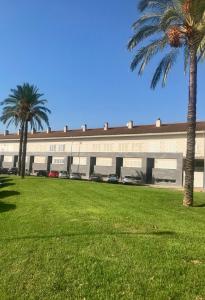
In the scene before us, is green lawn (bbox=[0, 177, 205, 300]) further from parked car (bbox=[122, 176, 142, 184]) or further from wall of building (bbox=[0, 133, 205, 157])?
wall of building (bbox=[0, 133, 205, 157])

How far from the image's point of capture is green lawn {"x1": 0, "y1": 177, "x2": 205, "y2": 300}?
796cm

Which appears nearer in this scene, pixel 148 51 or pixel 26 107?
pixel 148 51

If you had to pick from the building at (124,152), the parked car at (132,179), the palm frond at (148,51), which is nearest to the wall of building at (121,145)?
the building at (124,152)

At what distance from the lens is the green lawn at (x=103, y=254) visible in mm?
7965

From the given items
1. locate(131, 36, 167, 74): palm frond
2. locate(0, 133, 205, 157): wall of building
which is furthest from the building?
locate(131, 36, 167, 74): palm frond

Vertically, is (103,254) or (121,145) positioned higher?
(121,145)

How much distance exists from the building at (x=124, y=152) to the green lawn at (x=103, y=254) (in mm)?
52005

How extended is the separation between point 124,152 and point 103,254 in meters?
68.8

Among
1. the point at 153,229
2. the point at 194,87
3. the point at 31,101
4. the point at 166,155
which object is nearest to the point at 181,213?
the point at 153,229

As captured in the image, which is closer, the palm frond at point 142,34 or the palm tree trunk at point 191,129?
the palm tree trunk at point 191,129

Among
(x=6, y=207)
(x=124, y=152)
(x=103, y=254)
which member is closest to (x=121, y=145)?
(x=124, y=152)

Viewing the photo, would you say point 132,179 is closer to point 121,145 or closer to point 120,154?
point 120,154

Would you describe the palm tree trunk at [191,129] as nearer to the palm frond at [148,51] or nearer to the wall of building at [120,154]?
the palm frond at [148,51]

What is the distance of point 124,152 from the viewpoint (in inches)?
3100
